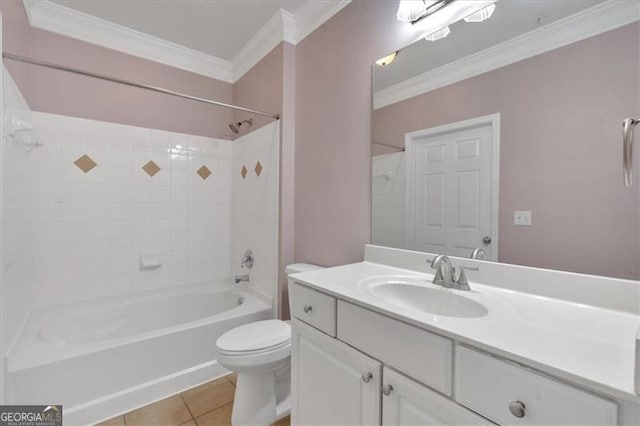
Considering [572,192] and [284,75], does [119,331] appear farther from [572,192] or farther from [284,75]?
[572,192]

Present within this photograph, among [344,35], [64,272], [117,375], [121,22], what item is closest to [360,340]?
[117,375]

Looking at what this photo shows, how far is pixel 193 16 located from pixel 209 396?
8.51 feet

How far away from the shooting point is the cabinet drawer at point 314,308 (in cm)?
102

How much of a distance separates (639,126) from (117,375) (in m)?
2.46

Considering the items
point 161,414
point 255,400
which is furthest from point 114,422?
point 255,400

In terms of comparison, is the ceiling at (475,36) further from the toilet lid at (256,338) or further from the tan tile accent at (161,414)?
the tan tile accent at (161,414)

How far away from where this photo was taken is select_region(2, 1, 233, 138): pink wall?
1890mm

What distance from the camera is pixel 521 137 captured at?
1.01m

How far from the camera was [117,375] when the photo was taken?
5.05 feet

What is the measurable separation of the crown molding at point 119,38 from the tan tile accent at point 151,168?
90cm

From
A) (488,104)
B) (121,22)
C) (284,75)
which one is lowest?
(488,104)

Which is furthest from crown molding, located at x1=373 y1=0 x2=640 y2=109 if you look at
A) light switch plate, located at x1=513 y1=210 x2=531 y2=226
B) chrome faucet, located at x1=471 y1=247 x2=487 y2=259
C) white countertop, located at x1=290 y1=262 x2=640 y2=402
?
white countertop, located at x1=290 y1=262 x2=640 y2=402

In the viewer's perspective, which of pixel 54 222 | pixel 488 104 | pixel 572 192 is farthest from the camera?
pixel 54 222

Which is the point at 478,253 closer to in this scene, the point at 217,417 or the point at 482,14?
the point at 482,14
